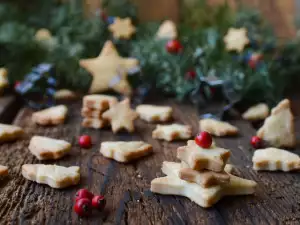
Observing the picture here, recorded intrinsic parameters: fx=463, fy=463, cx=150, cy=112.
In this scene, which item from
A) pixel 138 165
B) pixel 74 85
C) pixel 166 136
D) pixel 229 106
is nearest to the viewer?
pixel 138 165

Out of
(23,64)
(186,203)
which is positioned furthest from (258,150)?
(23,64)

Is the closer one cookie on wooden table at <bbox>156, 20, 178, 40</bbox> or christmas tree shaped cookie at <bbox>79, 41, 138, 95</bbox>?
christmas tree shaped cookie at <bbox>79, 41, 138, 95</bbox>

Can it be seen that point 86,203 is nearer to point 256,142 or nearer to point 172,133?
point 172,133

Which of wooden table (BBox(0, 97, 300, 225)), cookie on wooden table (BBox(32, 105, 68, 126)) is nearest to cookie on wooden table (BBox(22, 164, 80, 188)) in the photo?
wooden table (BBox(0, 97, 300, 225))

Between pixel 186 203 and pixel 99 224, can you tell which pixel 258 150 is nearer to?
pixel 186 203

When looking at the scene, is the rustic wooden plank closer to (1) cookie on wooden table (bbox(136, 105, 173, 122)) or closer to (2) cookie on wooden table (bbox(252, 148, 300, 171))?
(1) cookie on wooden table (bbox(136, 105, 173, 122))

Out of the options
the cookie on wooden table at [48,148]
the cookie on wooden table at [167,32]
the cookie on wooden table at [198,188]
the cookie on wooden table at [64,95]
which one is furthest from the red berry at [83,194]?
the cookie on wooden table at [167,32]

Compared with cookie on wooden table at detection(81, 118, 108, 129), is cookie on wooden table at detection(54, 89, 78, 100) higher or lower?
lower
